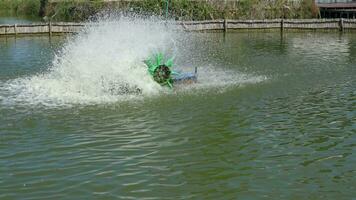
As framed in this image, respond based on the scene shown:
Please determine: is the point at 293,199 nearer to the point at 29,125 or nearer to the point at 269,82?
the point at 29,125

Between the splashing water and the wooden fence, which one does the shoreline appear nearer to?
the wooden fence

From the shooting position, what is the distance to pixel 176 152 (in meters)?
11.7

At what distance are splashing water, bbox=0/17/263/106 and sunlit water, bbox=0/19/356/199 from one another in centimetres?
5

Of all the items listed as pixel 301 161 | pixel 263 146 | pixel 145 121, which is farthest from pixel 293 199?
pixel 145 121

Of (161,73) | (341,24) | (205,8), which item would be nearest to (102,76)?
(161,73)

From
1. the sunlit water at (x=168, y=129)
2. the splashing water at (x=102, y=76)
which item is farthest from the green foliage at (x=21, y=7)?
the splashing water at (x=102, y=76)

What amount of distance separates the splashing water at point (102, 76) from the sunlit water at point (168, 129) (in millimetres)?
48

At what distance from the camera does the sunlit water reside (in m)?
9.93

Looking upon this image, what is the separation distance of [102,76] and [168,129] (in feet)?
18.3

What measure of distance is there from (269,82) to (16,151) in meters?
11.2

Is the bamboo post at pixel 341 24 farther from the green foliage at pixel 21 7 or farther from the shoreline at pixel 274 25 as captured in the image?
the green foliage at pixel 21 7

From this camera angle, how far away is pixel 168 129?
1342 centimetres

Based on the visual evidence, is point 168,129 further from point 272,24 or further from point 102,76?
point 272,24

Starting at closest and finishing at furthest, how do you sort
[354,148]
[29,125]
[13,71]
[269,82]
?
[354,148] < [29,125] < [269,82] < [13,71]
